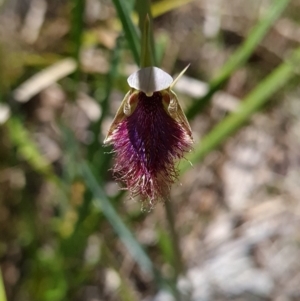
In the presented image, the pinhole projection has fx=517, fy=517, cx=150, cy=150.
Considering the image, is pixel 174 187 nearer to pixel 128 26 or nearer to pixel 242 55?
pixel 242 55

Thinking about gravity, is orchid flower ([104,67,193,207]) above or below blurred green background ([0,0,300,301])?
above

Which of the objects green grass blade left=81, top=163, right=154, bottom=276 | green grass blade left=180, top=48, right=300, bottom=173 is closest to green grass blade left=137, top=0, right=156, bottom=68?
green grass blade left=81, top=163, right=154, bottom=276

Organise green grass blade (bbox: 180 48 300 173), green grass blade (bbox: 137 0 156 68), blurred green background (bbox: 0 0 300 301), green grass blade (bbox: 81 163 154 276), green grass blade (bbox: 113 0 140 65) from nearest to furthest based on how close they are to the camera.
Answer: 1. green grass blade (bbox: 137 0 156 68)
2. green grass blade (bbox: 113 0 140 65)
3. green grass blade (bbox: 81 163 154 276)
4. green grass blade (bbox: 180 48 300 173)
5. blurred green background (bbox: 0 0 300 301)

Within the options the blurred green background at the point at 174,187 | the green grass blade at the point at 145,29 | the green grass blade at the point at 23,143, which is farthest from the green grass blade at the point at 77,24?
the green grass blade at the point at 145,29

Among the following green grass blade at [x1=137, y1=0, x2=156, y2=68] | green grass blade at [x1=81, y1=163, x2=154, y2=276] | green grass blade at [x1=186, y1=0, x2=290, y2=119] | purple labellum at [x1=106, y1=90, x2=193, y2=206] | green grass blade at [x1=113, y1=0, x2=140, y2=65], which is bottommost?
green grass blade at [x1=81, y1=163, x2=154, y2=276]

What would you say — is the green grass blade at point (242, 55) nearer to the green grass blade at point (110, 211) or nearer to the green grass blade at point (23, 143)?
the green grass blade at point (110, 211)

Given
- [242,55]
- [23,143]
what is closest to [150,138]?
[242,55]

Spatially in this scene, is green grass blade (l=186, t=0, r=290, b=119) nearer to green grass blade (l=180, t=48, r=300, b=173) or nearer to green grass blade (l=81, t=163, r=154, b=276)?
green grass blade (l=180, t=48, r=300, b=173)
